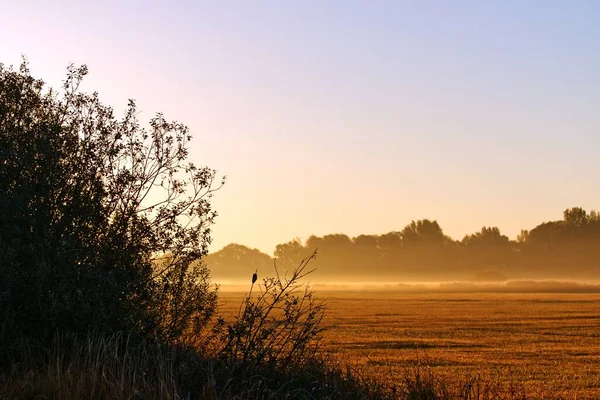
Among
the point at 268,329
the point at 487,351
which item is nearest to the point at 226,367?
the point at 268,329

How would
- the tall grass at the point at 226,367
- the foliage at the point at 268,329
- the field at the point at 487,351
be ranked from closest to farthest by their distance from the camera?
the tall grass at the point at 226,367, the foliage at the point at 268,329, the field at the point at 487,351

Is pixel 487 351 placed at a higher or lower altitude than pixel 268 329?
lower

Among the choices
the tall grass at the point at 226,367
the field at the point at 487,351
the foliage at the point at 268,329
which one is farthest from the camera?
the field at the point at 487,351

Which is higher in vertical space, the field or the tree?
the tree

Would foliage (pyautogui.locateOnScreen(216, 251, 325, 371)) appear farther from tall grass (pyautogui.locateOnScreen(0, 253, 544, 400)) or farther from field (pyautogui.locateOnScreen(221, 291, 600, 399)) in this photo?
field (pyautogui.locateOnScreen(221, 291, 600, 399))

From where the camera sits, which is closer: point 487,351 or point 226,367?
point 226,367

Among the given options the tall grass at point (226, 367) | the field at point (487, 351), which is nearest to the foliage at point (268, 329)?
the tall grass at point (226, 367)

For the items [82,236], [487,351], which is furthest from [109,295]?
[487,351]

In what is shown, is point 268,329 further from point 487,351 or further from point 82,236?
point 487,351

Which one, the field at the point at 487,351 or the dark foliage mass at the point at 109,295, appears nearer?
the dark foliage mass at the point at 109,295

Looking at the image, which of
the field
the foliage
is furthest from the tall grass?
the field

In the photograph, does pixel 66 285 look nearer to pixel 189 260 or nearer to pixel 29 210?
pixel 29 210

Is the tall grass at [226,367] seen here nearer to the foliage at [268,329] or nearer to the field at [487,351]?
the foliage at [268,329]

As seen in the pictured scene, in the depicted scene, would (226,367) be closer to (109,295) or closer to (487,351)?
(109,295)
